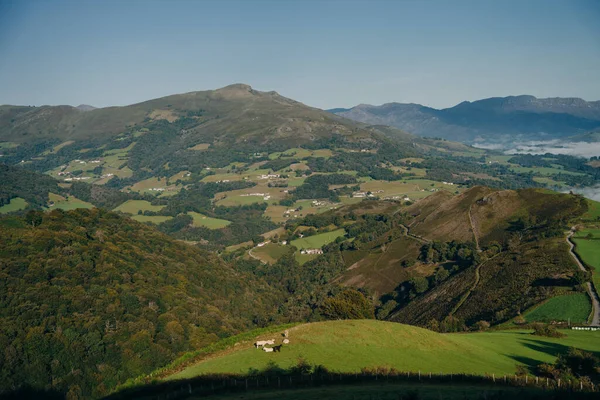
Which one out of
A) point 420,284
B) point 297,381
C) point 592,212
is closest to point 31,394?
point 297,381

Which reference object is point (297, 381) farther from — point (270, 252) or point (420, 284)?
point (270, 252)

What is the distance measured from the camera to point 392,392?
29.5 meters

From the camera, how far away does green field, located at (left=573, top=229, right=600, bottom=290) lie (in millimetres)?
71431

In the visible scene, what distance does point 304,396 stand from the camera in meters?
30.1

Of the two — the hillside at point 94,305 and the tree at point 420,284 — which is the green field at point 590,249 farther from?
the hillside at point 94,305

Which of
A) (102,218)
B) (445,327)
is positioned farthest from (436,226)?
(102,218)

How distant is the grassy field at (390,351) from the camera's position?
38.0 meters

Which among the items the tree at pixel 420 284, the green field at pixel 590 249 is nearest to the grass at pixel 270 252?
the tree at pixel 420 284

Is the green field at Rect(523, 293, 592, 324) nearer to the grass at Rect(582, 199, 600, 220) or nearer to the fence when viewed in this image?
the fence

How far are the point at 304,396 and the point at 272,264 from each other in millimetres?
119363

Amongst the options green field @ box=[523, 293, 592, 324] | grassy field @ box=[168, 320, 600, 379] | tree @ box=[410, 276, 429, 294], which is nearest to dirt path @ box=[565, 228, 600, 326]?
green field @ box=[523, 293, 592, 324]

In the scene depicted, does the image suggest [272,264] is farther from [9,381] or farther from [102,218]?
[9,381]

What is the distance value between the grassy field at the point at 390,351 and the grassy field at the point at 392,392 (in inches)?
178

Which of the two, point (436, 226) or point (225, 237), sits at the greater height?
point (436, 226)
